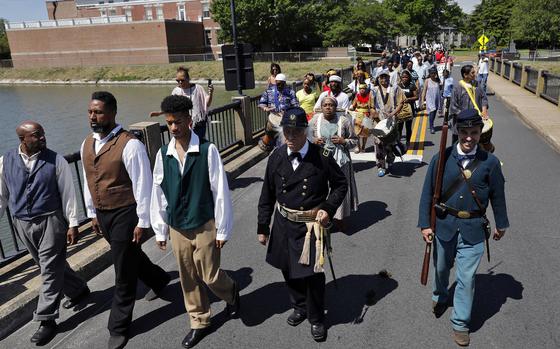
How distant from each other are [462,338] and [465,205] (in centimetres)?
111

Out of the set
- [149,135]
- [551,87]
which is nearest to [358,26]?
[551,87]

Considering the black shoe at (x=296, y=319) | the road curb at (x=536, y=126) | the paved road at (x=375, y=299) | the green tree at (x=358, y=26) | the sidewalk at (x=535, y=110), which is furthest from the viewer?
the green tree at (x=358, y=26)

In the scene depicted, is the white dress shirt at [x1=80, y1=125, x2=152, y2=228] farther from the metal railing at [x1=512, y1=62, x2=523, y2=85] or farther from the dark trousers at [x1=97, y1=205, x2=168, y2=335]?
the metal railing at [x1=512, y1=62, x2=523, y2=85]

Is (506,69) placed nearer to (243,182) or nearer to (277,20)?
(243,182)

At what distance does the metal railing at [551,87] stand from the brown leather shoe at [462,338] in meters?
16.4

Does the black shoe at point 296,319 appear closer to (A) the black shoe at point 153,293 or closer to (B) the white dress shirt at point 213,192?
(B) the white dress shirt at point 213,192

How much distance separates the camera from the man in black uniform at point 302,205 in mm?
3697

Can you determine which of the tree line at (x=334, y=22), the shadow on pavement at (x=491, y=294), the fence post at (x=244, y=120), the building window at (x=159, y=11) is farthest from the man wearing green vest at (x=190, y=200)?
the building window at (x=159, y=11)

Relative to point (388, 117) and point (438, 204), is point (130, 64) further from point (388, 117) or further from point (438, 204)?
point (438, 204)

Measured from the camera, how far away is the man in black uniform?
370 cm

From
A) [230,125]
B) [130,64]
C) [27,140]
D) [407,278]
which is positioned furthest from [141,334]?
[130,64]

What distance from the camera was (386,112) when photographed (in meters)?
9.09

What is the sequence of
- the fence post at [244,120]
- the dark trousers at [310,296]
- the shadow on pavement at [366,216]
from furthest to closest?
the fence post at [244,120], the shadow on pavement at [366,216], the dark trousers at [310,296]

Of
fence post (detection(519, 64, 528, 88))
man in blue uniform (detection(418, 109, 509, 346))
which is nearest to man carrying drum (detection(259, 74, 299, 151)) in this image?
man in blue uniform (detection(418, 109, 509, 346))
